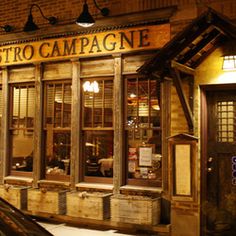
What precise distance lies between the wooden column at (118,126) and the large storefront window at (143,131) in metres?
A: 0.15

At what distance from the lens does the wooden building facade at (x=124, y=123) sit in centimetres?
755

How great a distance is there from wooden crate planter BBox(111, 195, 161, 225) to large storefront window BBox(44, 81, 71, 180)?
5.41 feet

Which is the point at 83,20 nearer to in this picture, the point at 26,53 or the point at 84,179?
the point at 26,53

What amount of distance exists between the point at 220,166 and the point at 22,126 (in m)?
4.70

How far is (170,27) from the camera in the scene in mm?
8188

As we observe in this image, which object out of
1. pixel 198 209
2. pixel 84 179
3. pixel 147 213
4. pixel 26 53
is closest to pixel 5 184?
pixel 84 179

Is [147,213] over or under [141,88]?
under

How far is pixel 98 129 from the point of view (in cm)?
905

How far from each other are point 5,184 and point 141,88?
12.8ft

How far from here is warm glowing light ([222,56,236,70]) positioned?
755 cm

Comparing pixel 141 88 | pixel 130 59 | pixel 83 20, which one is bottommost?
pixel 141 88

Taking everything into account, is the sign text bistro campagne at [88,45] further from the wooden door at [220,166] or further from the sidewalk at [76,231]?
the sidewalk at [76,231]

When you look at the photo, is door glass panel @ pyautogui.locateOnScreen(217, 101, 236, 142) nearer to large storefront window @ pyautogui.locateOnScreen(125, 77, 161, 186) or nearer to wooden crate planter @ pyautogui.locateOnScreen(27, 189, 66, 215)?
large storefront window @ pyautogui.locateOnScreen(125, 77, 161, 186)

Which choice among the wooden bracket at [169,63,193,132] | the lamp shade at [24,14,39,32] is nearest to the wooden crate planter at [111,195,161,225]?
the wooden bracket at [169,63,193,132]
